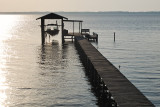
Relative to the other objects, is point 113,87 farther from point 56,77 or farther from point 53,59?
point 53,59

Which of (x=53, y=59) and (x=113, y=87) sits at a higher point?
(x=113, y=87)

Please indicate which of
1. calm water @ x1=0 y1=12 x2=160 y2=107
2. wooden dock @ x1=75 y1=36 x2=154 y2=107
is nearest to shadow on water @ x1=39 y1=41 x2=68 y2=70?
calm water @ x1=0 y1=12 x2=160 y2=107

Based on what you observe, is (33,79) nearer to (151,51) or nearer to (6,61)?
(6,61)

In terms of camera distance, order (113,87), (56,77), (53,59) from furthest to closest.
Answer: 1. (53,59)
2. (56,77)
3. (113,87)

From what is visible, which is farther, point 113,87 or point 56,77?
point 56,77

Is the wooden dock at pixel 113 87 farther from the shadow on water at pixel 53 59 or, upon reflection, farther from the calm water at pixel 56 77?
the shadow on water at pixel 53 59

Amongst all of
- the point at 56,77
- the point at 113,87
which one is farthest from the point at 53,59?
the point at 113,87

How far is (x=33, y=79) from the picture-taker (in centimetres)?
3077

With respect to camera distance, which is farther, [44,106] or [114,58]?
[114,58]

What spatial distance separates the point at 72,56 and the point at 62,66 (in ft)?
24.6

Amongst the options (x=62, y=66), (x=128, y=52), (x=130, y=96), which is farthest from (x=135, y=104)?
(x=128, y=52)

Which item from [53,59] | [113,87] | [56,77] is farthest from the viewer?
[53,59]

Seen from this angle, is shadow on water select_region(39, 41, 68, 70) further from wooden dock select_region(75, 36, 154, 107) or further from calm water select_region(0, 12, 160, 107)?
wooden dock select_region(75, 36, 154, 107)

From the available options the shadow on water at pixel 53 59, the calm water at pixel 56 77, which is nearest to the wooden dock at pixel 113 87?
the calm water at pixel 56 77
